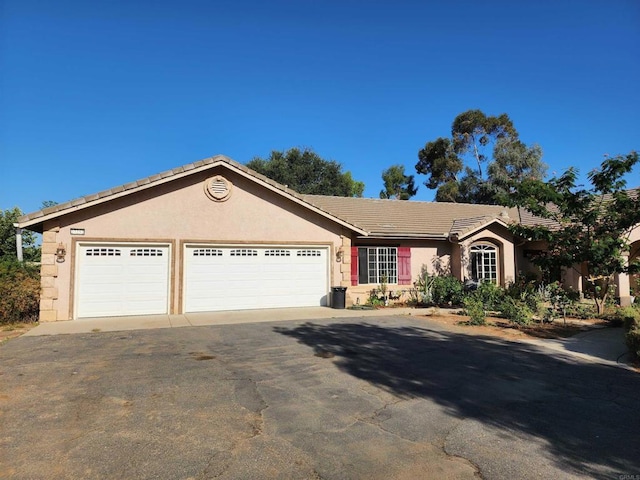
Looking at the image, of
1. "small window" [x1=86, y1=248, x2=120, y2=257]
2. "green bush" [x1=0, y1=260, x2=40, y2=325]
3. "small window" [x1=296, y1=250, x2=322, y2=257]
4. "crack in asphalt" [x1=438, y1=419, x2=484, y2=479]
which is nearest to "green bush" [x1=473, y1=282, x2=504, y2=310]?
"small window" [x1=296, y1=250, x2=322, y2=257]

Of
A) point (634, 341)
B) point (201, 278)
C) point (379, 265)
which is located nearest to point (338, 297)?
point (379, 265)

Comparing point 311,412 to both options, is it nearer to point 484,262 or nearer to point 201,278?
point 201,278

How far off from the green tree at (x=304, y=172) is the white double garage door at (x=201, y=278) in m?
22.4

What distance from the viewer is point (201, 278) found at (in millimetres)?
13414

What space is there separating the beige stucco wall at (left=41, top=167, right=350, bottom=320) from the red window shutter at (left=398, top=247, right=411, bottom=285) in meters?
3.04

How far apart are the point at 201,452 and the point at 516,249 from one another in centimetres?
1754

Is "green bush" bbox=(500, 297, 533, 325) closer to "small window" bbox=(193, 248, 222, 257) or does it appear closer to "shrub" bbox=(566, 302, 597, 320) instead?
"shrub" bbox=(566, 302, 597, 320)

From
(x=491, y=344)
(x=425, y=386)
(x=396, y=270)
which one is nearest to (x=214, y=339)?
(x=425, y=386)

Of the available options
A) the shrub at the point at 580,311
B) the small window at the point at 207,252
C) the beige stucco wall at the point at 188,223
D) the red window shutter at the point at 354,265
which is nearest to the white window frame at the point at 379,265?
the red window shutter at the point at 354,265

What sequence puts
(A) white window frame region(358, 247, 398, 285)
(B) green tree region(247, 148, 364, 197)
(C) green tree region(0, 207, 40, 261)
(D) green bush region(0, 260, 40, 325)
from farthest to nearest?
1. (B) green tree region(247, 148, 364, 197)
2. (C) green tree region(0, 207, 40, 261)
3. (A) white window frame region(358, 247, 398, 285)
4. (D) green bush region(0, 260, 40, 325)

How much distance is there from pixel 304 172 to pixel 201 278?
25.8m

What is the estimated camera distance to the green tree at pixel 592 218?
11828mm

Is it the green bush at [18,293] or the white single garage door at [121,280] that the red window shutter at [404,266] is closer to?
the white single garage door at [121,280]

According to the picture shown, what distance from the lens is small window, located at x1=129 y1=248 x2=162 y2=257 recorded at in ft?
41.4
